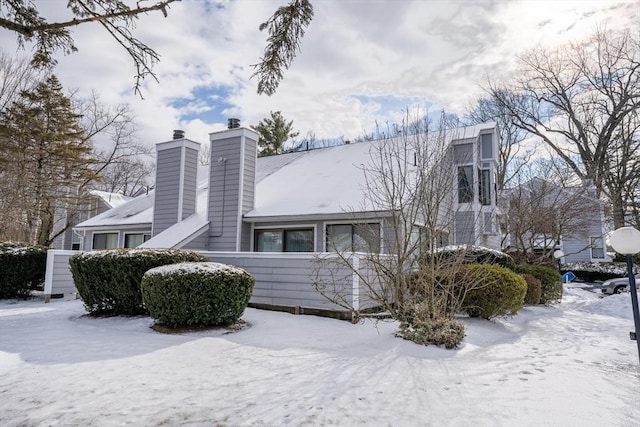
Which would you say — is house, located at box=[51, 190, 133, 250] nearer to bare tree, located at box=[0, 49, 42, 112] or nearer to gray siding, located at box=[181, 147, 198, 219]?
bare tree, located at box=[0, 49, 42, 112]

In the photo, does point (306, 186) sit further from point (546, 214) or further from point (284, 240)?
point (546, 214)

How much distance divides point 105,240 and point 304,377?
13902mm

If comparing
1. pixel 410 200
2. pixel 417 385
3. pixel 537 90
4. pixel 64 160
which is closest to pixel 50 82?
pixel 64 160

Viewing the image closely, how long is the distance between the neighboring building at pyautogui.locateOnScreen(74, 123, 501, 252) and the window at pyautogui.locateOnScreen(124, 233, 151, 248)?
4 cm

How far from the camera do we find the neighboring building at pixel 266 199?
1080cm

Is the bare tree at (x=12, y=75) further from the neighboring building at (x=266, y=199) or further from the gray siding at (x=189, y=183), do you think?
the gray siding at (x=189, y=183)

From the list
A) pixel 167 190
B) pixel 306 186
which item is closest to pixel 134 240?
pixel 167 190

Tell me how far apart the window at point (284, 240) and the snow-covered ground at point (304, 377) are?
4453 millimetres

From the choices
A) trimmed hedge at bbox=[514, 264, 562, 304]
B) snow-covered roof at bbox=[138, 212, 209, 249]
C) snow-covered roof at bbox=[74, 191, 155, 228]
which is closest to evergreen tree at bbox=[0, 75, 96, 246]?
snow-covered roof at bbox=[74, 191, 155, 228]

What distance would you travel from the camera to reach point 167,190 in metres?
13.1

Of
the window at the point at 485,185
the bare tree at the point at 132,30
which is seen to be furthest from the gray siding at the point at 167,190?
the window at the point at 485,185

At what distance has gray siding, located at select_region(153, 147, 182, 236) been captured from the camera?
12.9m

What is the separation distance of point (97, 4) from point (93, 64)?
96 centimetres

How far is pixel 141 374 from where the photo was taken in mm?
4000
